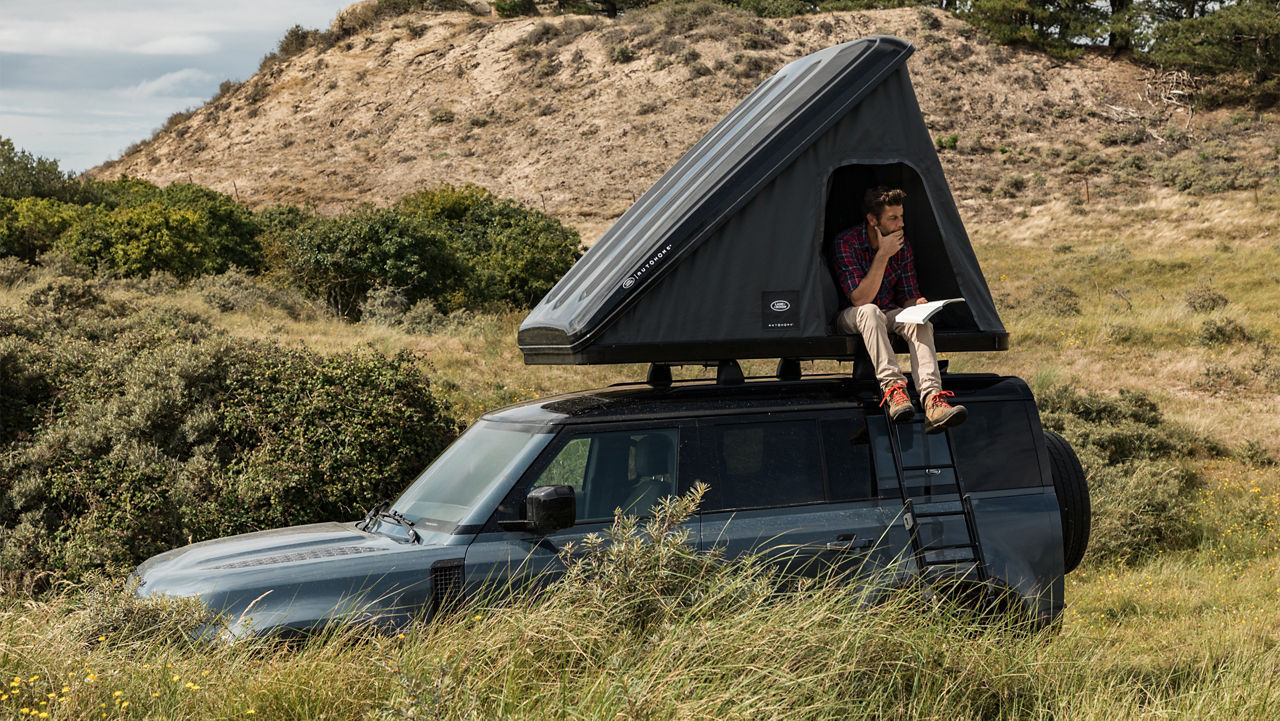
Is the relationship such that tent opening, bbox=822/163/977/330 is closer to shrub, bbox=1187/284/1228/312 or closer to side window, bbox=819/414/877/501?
side window, bbox=819/414/877/501

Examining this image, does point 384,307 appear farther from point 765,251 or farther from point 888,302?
point 765,251

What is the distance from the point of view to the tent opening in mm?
6625

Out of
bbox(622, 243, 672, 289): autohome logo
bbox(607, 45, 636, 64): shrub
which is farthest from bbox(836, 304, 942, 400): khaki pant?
bbox(607, 45, 636, 64): shrub

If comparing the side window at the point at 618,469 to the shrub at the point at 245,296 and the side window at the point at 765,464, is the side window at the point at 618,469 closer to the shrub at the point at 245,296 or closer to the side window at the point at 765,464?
the side window at the point at 765,464

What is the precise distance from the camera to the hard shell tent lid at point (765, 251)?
19.0 ft

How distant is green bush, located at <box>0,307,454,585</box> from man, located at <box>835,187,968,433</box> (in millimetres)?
5208

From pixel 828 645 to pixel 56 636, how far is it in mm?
3242

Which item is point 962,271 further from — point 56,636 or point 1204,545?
point 1204,545

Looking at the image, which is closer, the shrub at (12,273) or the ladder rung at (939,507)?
the ladder rung at (939,507)

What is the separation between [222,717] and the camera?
3.81m

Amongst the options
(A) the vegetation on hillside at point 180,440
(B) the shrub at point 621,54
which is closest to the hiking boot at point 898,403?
(A) the vegetation on hillside at point 180,440

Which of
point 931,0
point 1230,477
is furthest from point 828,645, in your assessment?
point 931,0

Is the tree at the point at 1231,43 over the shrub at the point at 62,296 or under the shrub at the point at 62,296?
over

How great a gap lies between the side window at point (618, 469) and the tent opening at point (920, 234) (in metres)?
1.83
